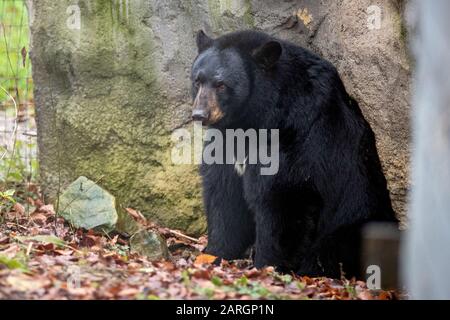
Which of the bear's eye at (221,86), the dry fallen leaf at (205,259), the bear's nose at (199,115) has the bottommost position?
the dry fallen leaf at (205,259)

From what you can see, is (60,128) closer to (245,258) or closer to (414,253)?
(245,258)

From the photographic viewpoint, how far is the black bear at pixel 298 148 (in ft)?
23.5

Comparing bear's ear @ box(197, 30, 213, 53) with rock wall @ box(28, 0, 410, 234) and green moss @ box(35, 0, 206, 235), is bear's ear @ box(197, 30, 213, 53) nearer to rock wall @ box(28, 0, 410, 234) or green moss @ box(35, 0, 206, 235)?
rock wall @ box(28, 0, 410, 234)

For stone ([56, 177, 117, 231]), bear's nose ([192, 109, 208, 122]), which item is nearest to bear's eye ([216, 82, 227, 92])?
bear's nose ([192, 109, 208, 122])

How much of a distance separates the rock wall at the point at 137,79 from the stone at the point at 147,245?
40.9 inches

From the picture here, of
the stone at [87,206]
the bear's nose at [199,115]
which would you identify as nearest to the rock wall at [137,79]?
the stone at [87,206]

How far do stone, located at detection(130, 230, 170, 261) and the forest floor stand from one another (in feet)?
0.38

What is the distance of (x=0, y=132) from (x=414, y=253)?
6.81 meters

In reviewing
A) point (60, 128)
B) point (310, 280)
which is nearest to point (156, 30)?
point (60, 128)

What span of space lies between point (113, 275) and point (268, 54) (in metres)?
2.76

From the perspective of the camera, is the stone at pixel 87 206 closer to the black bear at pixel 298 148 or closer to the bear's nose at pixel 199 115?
the black bear at pixel 298 148

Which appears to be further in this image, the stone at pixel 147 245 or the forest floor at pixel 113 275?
the stone at pixel 147 245

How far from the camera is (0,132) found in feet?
31.9

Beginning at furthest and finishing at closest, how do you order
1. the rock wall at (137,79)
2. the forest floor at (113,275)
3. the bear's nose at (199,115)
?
the rock wall at (137,79) → the bear's nose at (199,115) → the forest floor at (113,275)
